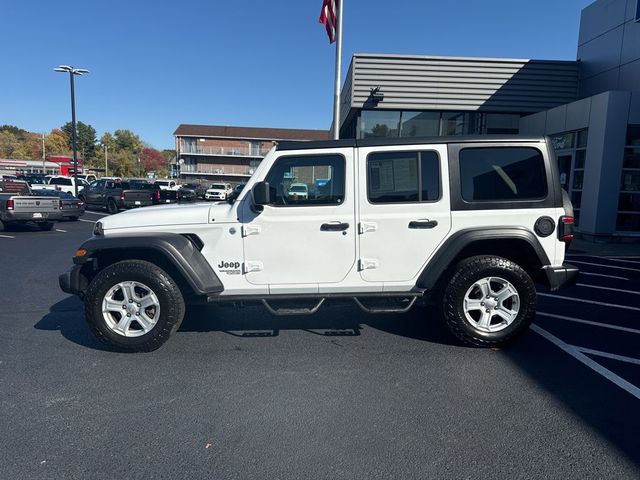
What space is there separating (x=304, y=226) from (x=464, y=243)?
155 centimetres

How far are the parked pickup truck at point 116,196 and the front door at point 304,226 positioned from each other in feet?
63.2

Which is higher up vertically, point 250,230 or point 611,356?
point 250,230

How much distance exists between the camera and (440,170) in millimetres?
4250

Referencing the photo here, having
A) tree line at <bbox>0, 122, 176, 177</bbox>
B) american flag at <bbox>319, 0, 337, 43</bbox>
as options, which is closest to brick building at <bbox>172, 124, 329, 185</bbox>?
tree line at <bbox>0, 122, 176, 177</bbox>

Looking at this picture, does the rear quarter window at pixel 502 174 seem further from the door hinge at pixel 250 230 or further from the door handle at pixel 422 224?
the door hinge at pixel 250 230

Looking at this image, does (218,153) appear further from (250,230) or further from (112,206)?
(250,230)

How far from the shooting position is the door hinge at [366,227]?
4.20 metres

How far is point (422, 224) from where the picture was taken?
422cm

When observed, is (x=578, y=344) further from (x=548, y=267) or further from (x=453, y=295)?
(x=453, y=295)

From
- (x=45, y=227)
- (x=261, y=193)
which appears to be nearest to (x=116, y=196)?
(x=45, y=227)

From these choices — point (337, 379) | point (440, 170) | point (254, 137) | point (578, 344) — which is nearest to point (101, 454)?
point (337, 379)

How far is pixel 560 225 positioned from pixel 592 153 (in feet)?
28.5

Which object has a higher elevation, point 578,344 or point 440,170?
point 440,170

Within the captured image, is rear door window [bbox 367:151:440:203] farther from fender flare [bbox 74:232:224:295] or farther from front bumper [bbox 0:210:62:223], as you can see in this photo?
front bumper [bbox 0:210:62:223]
